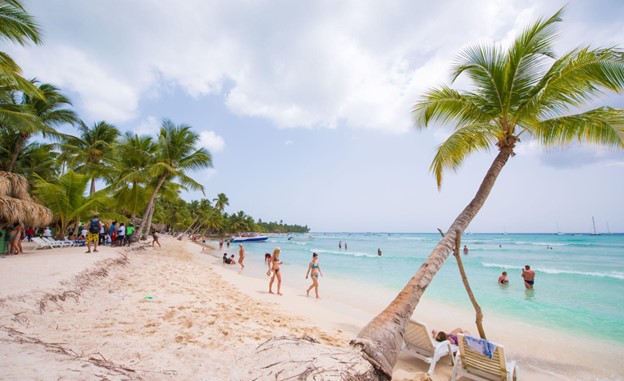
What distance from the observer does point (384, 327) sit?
9.95 feet

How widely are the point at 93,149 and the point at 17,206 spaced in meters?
14.0

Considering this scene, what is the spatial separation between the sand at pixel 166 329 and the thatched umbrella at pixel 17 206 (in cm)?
498

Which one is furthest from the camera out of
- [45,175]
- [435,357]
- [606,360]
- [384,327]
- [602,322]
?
[45,175]

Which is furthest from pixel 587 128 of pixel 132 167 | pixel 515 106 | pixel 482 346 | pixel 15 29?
pixel 132 167

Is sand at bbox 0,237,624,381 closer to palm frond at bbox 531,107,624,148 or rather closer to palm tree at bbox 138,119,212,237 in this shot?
palm frond at bbox 531,107,624,148

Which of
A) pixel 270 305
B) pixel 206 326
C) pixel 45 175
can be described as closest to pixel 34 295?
pixel 206 326

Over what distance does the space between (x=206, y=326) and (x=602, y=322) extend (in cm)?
1171

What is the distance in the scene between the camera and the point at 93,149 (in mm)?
22469

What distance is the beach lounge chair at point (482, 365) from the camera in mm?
3967

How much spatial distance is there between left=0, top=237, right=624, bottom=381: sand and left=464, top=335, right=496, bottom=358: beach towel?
2.78ft

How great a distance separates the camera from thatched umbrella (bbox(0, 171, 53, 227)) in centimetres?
1049

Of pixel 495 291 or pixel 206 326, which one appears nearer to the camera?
pixel 206 326

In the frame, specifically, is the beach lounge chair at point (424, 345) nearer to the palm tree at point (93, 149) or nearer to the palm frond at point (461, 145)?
the palm frond at point (461, 145)

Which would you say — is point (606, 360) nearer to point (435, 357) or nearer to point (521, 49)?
point (435, 357)
